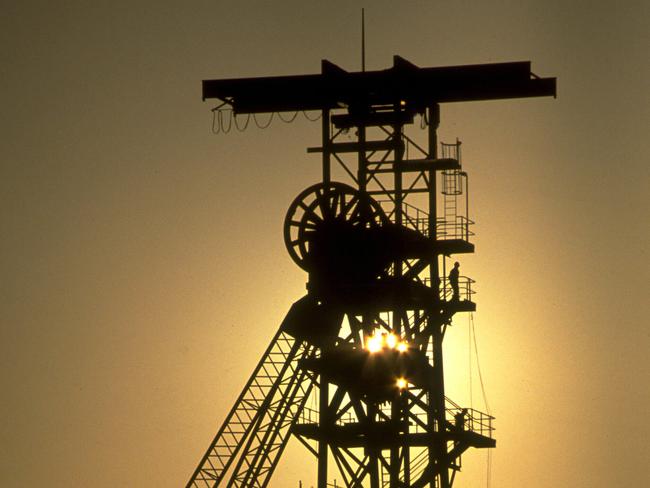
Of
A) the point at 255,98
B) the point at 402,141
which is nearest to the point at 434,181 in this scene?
the point at 402,141

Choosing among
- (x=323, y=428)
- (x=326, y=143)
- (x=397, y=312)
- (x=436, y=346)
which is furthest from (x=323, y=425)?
(x=326, y=143)

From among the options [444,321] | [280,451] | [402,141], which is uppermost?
[402,141]

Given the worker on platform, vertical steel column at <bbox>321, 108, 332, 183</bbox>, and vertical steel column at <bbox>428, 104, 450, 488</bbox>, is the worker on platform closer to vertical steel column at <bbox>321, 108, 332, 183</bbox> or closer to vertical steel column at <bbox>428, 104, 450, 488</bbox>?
vertical steel column at <bbox>428, 104, 450, 488</bbox>

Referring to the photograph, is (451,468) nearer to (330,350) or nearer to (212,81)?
(330,350)

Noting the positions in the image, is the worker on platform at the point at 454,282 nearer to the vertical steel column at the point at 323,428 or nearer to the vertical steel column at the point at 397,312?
the vertical steel column at the point at 397,312

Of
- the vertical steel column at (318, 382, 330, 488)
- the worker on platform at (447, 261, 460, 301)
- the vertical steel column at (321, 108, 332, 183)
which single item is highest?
the vertical steel column at (321, 108, 332, 183)

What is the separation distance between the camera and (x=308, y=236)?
8431 centimetres

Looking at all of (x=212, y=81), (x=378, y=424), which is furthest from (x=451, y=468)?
(x=212, y=81)

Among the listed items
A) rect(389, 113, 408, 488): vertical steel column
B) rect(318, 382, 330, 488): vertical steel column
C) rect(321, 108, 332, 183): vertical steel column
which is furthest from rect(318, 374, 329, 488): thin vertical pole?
rect(321, 108, 332, 183): vertical steel column

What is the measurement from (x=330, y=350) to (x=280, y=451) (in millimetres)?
4057

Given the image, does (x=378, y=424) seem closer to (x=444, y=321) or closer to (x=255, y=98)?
(x=444, y=321)

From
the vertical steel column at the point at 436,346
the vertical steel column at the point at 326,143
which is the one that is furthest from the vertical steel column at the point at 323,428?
the vertical steel column at the point at 326,143

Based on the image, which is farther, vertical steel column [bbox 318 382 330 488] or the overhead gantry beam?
the overhead gantry beam

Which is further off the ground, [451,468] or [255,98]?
[255,98]
